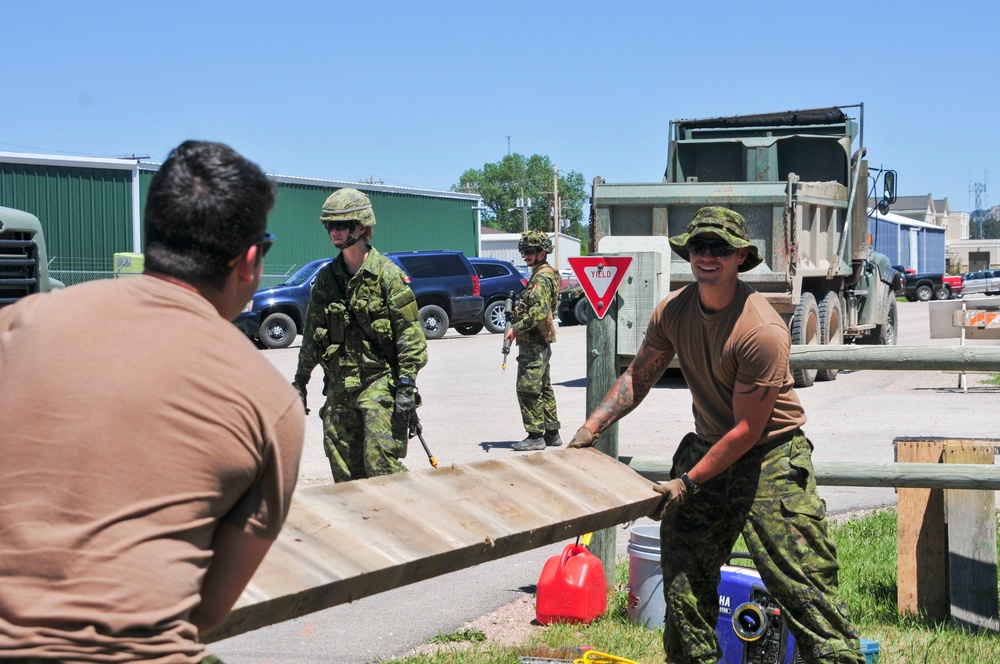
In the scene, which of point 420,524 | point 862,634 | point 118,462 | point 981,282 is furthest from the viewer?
point 981,282

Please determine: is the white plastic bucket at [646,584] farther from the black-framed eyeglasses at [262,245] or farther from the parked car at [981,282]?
the parked car at [981,282]

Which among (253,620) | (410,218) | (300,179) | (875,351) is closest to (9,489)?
(253,620)

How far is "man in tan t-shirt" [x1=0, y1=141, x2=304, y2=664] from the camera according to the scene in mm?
1808

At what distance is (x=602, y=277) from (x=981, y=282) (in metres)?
49.9

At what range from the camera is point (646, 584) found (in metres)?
5.20

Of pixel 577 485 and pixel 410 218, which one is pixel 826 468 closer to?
pixel 577 485

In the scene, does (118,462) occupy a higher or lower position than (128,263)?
lower

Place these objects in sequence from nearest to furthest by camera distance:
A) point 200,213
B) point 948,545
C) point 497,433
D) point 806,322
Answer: point 200,213
point 948,545
point 497,433
point 806,322

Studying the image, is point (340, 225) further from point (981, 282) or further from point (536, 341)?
point (981, 282)

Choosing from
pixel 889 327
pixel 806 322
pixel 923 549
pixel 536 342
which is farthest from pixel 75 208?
pixel 923 549

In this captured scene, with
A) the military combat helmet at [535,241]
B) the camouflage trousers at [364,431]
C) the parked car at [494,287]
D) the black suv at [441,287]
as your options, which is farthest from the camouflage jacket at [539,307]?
the parked car at [494,287]

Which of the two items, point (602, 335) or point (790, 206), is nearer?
point (602, 335)

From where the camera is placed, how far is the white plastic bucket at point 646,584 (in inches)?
203

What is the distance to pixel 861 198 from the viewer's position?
16.0 m
